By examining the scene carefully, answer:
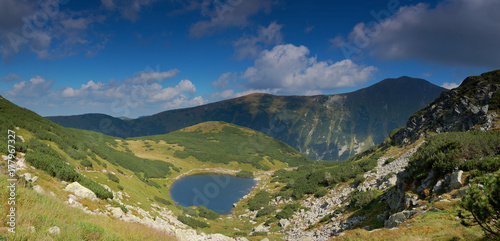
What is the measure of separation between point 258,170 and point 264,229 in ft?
246

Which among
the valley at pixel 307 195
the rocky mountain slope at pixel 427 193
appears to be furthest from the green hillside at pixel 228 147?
the rocky mountain slope at pixel 427 193

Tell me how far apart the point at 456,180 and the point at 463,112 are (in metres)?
35.4

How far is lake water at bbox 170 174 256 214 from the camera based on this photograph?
5331 cm

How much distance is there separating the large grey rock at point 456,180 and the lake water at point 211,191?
44.0m

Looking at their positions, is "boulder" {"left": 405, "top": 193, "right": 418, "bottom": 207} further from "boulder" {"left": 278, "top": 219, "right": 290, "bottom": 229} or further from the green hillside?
the green hillside

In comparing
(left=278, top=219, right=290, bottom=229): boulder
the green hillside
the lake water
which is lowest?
the lake water

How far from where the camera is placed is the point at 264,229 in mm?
32125

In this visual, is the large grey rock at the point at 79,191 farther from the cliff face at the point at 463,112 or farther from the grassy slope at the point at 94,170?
the cliff face at the point at 463,112

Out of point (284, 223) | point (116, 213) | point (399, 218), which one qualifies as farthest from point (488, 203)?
point (284, 223)

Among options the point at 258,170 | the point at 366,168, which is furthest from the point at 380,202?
the point at 258,170

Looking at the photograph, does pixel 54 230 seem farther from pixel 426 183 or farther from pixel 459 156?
Result: pixel 459 156

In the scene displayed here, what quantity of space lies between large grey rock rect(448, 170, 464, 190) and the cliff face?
2334 centimetres

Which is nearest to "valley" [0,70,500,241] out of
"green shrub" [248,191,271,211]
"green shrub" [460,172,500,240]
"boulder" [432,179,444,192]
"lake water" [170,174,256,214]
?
"boulder" [432,179,444,192]

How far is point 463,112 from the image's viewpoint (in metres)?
37.2
